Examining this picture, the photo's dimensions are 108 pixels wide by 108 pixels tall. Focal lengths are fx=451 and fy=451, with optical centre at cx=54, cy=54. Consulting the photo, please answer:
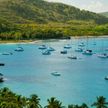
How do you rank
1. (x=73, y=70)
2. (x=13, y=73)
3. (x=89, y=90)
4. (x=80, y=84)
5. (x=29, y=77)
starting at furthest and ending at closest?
(x=73, y=70) → (x=13, y=73) → (x=29, y=77) → (x=80, y=84) → (x=89, y=90)

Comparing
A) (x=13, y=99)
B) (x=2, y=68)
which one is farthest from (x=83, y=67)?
(x=13, y=99)

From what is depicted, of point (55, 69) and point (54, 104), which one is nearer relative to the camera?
point (54, 104)

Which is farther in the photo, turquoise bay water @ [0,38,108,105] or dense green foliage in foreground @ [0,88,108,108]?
turquoise bay water @ [0,38,108,105]

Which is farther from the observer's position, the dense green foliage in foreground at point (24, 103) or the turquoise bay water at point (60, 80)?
the turquoise bay water at point (60, 80)

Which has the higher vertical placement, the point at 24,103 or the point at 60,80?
the point at 24,103

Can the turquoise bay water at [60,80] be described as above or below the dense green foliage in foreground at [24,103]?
below

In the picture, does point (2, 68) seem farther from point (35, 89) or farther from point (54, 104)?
point (54, 104)

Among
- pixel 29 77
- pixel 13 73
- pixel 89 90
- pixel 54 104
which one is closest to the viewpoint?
pixel 54 104

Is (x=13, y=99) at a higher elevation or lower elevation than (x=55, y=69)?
higher

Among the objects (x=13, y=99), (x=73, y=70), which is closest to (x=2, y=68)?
(x=73, y=70)

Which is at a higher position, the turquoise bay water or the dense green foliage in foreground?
the dense green foliage in foreground

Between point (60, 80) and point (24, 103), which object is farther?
point (60, 80)
